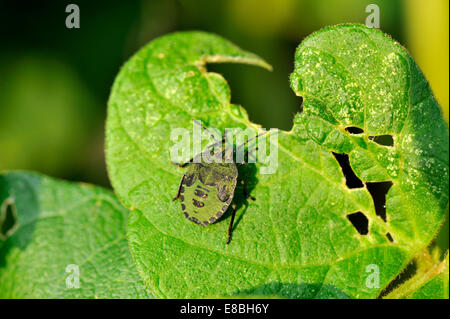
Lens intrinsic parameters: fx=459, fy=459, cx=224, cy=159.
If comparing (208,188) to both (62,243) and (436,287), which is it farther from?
(436,287)

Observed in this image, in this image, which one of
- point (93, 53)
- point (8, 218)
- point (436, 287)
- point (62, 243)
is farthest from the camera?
point (93, 53)

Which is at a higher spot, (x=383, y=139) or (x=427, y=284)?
(x=383, y=139)

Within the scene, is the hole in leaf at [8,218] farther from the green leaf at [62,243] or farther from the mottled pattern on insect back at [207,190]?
the mottled pattern on insect back at [207,190]

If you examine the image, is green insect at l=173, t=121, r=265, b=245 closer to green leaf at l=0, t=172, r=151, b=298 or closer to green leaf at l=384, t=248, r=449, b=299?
green leaf at l=0, t=172, r=151, b=298

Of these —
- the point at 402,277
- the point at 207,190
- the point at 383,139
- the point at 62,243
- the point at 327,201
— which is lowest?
the point at 62,243

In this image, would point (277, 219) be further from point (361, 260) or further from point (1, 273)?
point (1, 273)

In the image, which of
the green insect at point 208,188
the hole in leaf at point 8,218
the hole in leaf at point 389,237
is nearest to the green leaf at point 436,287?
the hole in leaf at point 389,237

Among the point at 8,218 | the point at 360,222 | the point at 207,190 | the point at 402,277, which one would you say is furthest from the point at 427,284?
the point at 8,218
